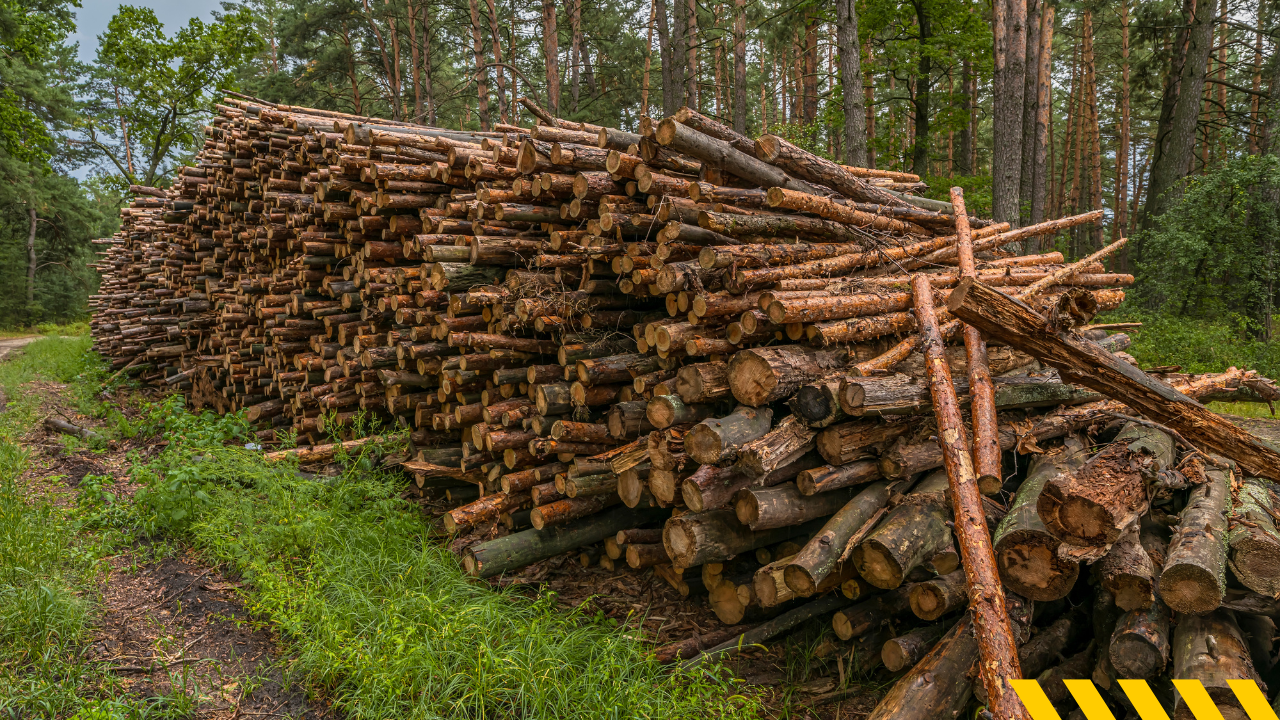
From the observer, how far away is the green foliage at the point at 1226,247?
1114 centimetres

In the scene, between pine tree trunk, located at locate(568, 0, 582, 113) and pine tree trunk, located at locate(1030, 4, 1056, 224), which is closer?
pine tree trunk, located at locate(1030, 4, 1056, 224)

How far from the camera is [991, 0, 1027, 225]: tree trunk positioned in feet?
37.4

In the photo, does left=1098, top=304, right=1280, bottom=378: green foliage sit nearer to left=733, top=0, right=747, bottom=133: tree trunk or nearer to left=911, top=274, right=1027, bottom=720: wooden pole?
left=911, top=274, right=1027, bottom=720: wooden pole

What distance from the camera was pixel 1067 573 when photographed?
2.81m

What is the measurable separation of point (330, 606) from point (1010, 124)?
1266 centimetres

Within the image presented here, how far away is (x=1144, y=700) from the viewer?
2.61 metres

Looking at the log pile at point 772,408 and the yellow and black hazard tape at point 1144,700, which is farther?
the log pile at point 772,408

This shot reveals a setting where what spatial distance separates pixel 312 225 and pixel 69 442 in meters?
3.59

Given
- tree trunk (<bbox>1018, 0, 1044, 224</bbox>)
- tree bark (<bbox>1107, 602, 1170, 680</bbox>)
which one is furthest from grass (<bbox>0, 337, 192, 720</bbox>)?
tree trunk (<bbox>1018, 0, 1044, 224</bbox>)

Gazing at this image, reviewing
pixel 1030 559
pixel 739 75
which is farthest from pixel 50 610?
pixel 739 75

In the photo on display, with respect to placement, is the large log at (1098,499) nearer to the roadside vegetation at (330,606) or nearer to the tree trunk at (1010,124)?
the roadside vegetation at (330,606)

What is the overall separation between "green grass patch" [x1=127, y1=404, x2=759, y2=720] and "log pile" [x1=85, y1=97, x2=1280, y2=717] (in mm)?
347

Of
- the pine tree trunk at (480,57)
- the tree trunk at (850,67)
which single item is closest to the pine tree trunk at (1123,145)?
the tree trunk at (850,67)

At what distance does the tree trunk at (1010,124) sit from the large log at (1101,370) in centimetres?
904
